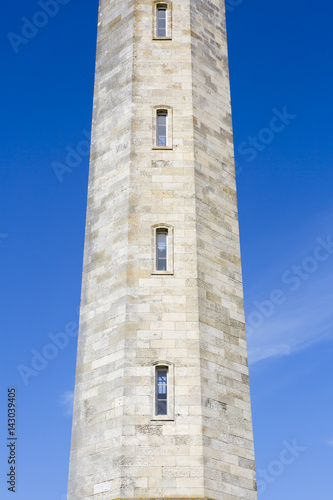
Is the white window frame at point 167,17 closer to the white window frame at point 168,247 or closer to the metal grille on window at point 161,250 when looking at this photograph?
the white window frame at point 168,247

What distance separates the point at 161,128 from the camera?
75.5 ft

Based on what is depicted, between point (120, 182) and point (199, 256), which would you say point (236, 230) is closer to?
point (199, 256)

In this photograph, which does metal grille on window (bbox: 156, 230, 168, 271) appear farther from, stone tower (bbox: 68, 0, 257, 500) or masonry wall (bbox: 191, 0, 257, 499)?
masonry wall (bbox: 191, 0, 257, 499)

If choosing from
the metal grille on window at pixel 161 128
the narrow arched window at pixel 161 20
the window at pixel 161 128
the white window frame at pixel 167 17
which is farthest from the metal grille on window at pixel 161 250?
the narrow arched window at pixel 161 20

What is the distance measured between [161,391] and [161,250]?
433 cm

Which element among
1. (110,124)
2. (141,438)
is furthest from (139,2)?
(141,438)

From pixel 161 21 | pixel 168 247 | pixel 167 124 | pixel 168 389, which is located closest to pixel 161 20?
pixel 161 21

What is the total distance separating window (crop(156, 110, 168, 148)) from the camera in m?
22.7

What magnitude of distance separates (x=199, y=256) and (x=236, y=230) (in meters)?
2.60

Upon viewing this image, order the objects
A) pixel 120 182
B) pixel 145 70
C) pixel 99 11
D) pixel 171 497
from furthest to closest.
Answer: pixel 99 11 < pixel 145 70 < pixel 120 182 < pixel 171 497

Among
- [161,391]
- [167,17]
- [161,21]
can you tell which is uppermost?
[167,17]

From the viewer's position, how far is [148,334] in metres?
19.8

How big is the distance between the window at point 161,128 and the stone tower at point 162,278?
4 centimetres

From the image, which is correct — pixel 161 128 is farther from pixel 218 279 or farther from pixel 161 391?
pixel 161 391
